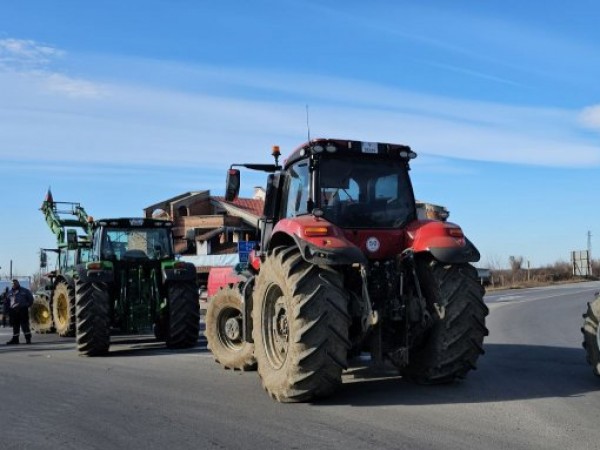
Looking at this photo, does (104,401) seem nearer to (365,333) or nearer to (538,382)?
(365,333)

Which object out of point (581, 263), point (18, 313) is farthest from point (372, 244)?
point (581, 263)

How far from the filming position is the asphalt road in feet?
18.1

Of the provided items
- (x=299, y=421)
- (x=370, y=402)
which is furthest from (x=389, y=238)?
(x=299, y=421)

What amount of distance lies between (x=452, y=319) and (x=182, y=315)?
7.04m

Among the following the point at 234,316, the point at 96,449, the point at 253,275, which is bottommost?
the point at 96,449

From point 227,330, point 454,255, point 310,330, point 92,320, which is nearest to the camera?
point 310,330

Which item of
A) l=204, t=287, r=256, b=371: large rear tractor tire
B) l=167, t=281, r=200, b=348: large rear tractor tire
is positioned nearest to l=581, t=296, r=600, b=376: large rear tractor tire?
l=204, t=287, r=256, b=371: large rear tractor tire

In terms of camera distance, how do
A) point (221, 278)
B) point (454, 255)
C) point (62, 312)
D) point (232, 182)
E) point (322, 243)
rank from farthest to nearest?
point (62, 312)
point (221, 278)
point (232, 182)
point (454, 255)
point (322, 243)

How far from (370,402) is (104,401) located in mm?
2996

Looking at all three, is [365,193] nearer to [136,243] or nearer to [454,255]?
[454,255]

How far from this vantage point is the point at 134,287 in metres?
13.5

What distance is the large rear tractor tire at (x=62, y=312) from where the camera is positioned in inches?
604

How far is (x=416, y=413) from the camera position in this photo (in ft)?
20.7

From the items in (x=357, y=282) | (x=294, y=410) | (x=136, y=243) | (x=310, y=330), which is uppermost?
(x=136, y=243)
